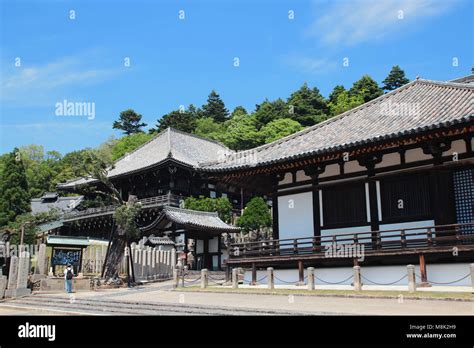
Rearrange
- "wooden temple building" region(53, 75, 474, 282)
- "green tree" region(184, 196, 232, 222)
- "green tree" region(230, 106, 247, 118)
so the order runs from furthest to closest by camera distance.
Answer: "green tree" region(230, 106, 247, 118) < "green tree" region(184, 196, 232, 222) < "wooden temple building" region(53, 75, 474, 282)

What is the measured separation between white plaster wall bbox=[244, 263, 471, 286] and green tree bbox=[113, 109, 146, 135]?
82.7 meters

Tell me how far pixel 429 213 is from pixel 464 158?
2.34 metres

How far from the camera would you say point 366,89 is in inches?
2771

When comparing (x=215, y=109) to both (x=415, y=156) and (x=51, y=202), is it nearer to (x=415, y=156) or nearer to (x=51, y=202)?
(x=51, y=202)

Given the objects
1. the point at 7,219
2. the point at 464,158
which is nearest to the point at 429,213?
the point at 464,158

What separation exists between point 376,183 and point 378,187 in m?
0.18

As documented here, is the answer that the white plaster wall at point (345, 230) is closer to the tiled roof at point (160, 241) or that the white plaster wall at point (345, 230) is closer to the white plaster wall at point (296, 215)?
the white plaster wall at point (296, 215)

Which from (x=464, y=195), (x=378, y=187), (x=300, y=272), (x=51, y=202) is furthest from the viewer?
(x=51, y=202)

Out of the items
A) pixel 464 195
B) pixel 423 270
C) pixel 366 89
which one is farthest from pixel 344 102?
pixel 423 270

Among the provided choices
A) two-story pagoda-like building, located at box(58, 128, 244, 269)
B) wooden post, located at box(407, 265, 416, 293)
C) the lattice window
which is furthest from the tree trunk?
the lattice window

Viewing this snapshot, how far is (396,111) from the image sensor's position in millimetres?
20828

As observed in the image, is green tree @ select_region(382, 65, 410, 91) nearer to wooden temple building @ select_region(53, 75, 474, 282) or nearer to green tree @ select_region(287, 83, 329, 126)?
green tree @ select_region(287, 83, 329, 126)

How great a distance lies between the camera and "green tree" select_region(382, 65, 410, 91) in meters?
73.4

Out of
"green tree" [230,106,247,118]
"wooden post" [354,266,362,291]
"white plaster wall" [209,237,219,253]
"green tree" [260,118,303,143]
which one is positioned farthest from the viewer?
"green tree" [230,106,247,118]
